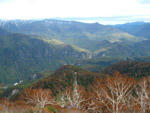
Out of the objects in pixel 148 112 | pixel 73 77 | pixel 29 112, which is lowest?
pixel 73 77

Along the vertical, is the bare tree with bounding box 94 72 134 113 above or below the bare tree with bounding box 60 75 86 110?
above

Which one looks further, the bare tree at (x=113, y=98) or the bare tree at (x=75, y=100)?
the bare tree at (x=75, y=100)

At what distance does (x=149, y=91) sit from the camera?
181 feet

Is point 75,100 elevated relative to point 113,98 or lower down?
lower down

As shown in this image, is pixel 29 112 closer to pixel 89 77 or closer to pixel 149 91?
pixel 149 91

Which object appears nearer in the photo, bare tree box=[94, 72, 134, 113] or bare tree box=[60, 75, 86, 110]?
bare tree box=[94, 72, 134, 113]

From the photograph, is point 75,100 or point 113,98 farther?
point 75,100

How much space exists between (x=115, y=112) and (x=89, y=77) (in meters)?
110

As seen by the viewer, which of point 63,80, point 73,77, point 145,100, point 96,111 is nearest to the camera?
point 145,100

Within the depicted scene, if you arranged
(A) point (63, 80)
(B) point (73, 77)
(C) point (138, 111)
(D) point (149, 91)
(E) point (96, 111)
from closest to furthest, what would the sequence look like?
(C) point (138, 111) < (E) point (96, 111) < (D) point (149, 91) < (A) point (63, 80) < (B) point (73, 77)

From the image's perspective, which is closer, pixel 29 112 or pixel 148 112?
pixel 148 112

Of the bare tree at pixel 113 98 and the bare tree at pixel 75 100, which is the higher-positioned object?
the bare tree at pixel 113 98

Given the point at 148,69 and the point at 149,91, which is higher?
the point at 149,91

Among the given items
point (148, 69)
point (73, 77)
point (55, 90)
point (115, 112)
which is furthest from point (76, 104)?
point (148, 69)
